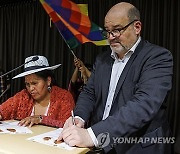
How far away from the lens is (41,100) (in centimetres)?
200

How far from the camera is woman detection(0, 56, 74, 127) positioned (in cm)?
190

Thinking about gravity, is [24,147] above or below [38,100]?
above

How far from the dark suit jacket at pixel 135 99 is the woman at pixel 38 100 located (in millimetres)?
576

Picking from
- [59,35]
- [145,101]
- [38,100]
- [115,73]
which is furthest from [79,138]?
[59,35]

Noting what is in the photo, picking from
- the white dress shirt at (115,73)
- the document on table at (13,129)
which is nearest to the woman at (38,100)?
the document on table at (13,129)

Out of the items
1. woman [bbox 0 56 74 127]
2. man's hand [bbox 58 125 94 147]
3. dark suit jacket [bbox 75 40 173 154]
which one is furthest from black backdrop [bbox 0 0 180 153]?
man's hand [bbox 58 125 94 147]

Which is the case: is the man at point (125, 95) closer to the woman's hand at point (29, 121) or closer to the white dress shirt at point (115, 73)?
the white dress shirt at point (115, 73)

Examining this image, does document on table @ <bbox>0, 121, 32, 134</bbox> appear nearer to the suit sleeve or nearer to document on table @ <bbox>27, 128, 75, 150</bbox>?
document on table @ <bbox>27, 128, 75, 150</bbox>

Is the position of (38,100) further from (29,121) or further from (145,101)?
(145,101)

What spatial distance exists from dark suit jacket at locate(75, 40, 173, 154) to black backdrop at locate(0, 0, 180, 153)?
1.77 m

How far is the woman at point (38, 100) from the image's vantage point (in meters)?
1.90

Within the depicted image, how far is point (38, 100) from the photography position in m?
1.99

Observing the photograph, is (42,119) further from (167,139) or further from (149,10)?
(149,10)

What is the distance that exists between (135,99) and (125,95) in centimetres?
14
